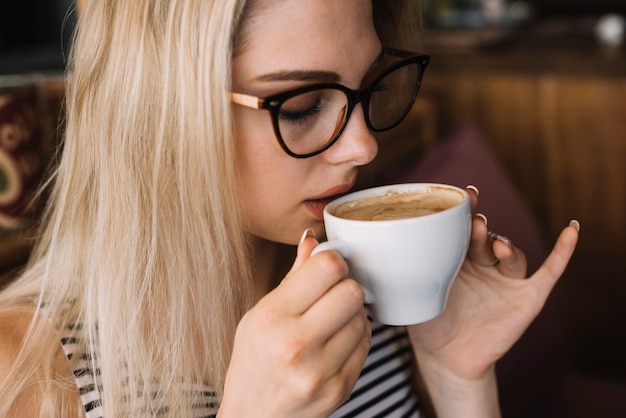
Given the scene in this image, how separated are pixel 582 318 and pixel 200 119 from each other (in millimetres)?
1664

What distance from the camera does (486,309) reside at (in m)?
1.11

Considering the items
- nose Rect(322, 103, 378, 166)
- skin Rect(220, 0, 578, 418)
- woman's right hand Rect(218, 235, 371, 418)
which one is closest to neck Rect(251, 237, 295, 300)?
skin Rect(220, 0, 578, 418)

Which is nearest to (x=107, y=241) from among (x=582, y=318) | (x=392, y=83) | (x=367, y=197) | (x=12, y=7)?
(x=367, y=197)

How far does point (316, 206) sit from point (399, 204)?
0.12 metres

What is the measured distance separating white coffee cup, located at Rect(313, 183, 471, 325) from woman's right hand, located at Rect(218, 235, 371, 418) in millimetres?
35

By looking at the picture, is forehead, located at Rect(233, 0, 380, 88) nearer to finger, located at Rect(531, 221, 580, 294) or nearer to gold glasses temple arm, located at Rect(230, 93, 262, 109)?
gold glasses temple arm, located at Rect(230, 93, 262, 109)

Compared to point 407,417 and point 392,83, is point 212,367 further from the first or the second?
point 392,83

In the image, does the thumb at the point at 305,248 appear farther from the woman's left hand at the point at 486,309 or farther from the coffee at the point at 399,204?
the woman's left hand at the point at 486,309

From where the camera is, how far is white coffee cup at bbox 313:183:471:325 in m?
0.78

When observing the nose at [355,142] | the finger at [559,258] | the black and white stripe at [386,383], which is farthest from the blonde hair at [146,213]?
the finger at [559,258]

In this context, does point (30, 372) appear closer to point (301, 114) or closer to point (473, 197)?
point (301, 114)

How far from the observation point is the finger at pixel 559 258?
40.2 inches

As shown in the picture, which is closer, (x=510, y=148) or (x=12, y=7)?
(x=510, y=148)

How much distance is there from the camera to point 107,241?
38.1 inches
